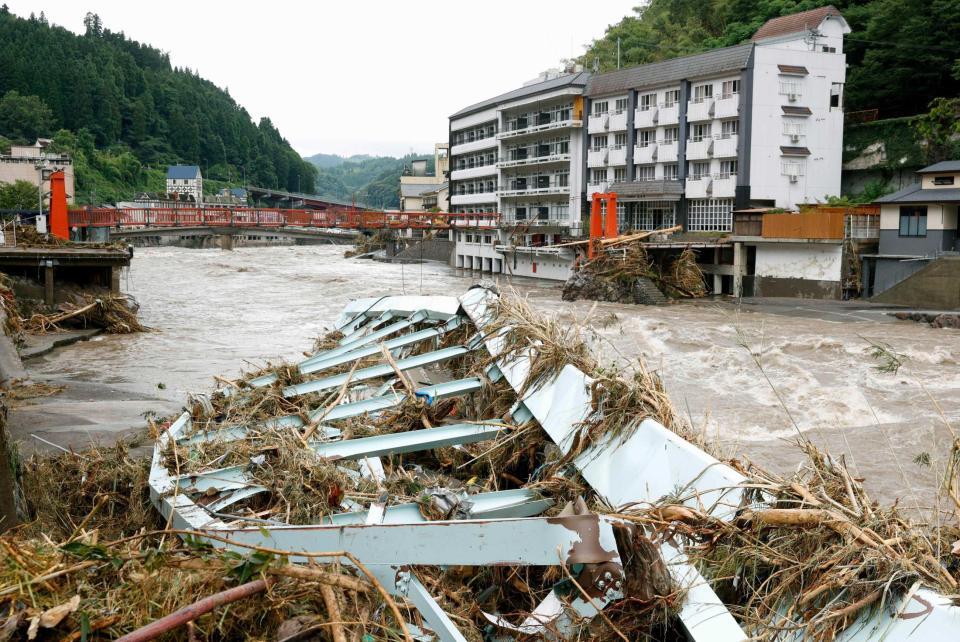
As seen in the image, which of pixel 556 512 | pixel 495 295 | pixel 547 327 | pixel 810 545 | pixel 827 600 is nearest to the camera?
pixel 827 600

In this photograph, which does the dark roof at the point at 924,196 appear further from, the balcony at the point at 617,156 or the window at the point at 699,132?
the balcony at the point at 617,156

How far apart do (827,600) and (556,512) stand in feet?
5.84

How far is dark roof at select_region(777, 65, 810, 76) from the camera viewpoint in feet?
135

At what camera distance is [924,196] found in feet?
106

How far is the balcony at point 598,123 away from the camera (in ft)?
163

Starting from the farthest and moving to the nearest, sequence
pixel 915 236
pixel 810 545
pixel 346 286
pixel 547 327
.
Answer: pixel 346 286 < pixel 915 236 < pixel 547 327 < pixel 810 545

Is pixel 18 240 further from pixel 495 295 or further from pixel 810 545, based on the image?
pixel 810 545

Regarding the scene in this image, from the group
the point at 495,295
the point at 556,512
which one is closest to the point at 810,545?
the point at 556,512

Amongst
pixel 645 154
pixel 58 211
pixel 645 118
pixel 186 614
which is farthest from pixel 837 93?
pixel 186 614

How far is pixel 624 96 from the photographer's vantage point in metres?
48.6

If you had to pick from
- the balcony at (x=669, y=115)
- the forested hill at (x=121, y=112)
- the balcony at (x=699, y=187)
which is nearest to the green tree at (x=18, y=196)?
the forested hill at (x=121, y=112)

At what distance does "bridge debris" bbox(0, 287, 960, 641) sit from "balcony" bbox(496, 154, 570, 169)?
161 ft

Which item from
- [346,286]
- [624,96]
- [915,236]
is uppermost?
[624,96]

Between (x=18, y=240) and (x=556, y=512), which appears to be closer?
(x=556, y=512)
